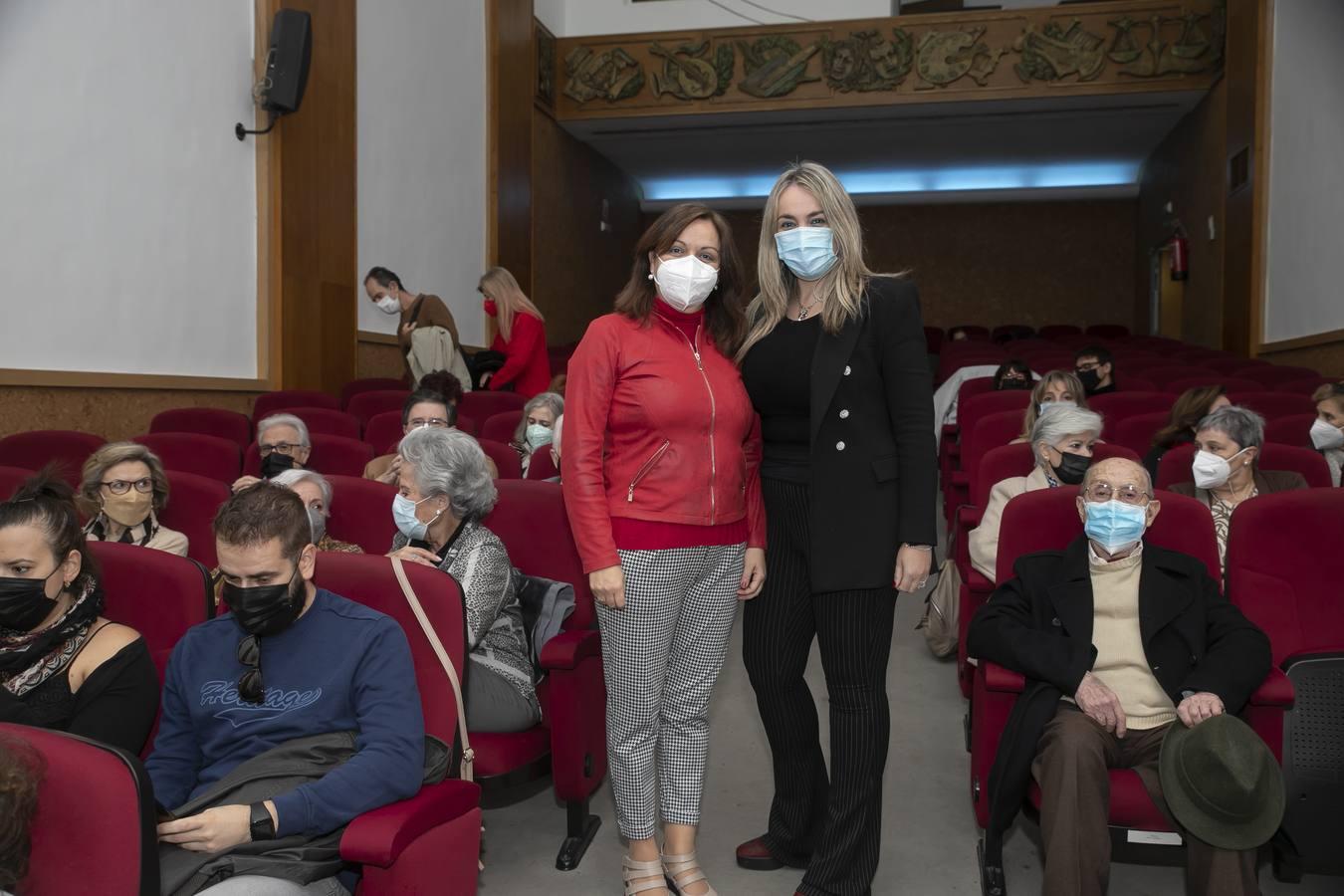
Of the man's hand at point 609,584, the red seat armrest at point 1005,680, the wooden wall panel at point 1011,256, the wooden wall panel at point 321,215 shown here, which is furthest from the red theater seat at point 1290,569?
the wooden wall panel at point 1011,256

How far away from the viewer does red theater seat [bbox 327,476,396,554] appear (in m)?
2.76

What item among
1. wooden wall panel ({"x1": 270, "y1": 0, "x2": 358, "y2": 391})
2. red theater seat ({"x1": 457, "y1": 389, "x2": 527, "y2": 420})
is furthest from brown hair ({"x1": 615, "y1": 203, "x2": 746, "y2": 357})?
wooden wall panel ({"x1": 270, "y1": 0, "x2": 358, "y2": 391})

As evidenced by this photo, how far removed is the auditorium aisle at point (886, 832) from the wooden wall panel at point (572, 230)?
797 cm

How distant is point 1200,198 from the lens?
35.0 feet

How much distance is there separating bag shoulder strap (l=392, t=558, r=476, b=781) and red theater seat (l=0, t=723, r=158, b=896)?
61cm

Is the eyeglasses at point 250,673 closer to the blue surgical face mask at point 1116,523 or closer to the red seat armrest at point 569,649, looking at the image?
the red seat armrest at point 569,649

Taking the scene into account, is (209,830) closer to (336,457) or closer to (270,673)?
(270,673)

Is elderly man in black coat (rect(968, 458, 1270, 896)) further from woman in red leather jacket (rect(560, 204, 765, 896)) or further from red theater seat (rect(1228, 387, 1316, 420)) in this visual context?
red theater seat (rect(1228, 387, 1316, 420))

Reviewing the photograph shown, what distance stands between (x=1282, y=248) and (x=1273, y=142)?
888 millimetres

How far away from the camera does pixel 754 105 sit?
10875 millimetres

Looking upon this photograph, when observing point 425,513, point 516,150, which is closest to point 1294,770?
point 425,513

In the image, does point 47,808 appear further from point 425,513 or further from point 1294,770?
point 1294,770

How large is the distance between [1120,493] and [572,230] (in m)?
10.3

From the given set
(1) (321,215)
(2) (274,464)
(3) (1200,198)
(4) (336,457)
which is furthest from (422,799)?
(3) (1200,198)
